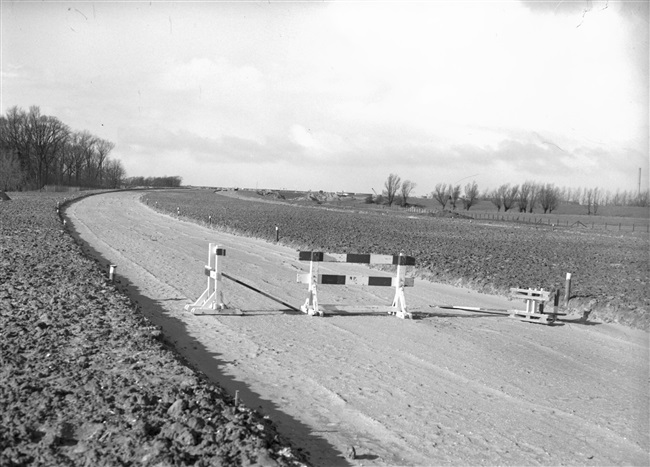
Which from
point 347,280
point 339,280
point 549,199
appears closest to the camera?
point 339,280

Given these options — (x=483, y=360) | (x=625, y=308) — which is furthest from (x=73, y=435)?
(x=625, y=308)

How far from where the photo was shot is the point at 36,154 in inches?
4924

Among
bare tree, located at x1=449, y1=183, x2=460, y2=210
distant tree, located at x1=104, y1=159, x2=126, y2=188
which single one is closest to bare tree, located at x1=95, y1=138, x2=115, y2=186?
distant tree, located at x1=104, y1=159, x2=126, y2=188

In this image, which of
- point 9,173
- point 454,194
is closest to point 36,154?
point 9,173

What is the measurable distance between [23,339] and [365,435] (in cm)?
492

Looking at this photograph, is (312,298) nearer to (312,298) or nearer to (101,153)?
(312,298)

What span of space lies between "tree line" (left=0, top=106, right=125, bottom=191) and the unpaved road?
10575cm

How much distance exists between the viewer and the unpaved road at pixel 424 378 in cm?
593

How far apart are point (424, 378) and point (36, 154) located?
434ft

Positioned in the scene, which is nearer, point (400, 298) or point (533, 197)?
point (400, 298)

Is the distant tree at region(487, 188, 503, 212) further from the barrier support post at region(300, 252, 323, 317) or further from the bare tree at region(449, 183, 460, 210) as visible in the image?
the barrier support post at region(300, 252, 323, 317)

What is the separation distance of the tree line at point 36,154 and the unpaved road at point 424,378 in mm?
105746

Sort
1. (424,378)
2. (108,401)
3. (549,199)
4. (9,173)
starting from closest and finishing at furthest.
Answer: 1. (108,401)
2. (424,378)
3. (9,173)
4. (549,199)

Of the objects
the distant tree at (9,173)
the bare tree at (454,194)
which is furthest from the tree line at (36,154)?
the bare tree at (454,194)
